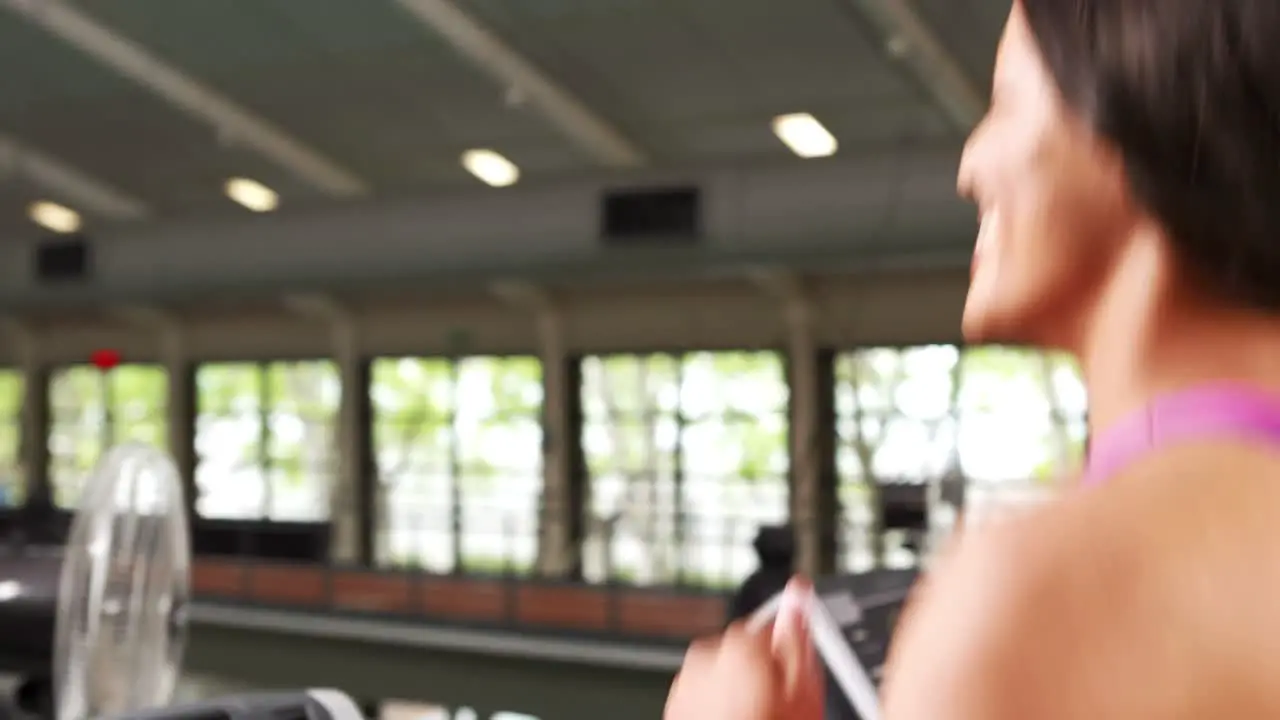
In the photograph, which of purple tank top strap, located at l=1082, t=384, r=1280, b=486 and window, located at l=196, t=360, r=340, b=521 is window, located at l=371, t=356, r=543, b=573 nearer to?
window, located at l=196, t=360, r=340, b=521

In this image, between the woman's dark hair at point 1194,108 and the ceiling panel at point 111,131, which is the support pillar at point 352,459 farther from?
the woman's dark hair at point 1194,108

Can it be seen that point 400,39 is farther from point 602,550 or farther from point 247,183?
point 602,550

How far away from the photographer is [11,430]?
13.9 meters

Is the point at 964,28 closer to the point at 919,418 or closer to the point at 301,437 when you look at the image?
the point at 919,418

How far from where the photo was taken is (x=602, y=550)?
32.9ft

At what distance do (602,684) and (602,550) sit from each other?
524 centimetres

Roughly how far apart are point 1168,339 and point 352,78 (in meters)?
7.60

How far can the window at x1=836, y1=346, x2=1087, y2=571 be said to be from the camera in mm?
8414

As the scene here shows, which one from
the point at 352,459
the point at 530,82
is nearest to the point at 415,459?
the point at 352,459

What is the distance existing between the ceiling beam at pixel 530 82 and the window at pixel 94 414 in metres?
6.54

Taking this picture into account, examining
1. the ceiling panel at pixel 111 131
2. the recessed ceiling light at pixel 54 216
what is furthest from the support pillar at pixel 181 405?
the ceiling panel at pixel 111 131

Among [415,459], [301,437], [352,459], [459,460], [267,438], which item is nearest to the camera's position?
[459,460]

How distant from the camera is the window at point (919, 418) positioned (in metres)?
8.41

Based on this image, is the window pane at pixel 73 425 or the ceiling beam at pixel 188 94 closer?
the ceiling beam at pixel 188 94
